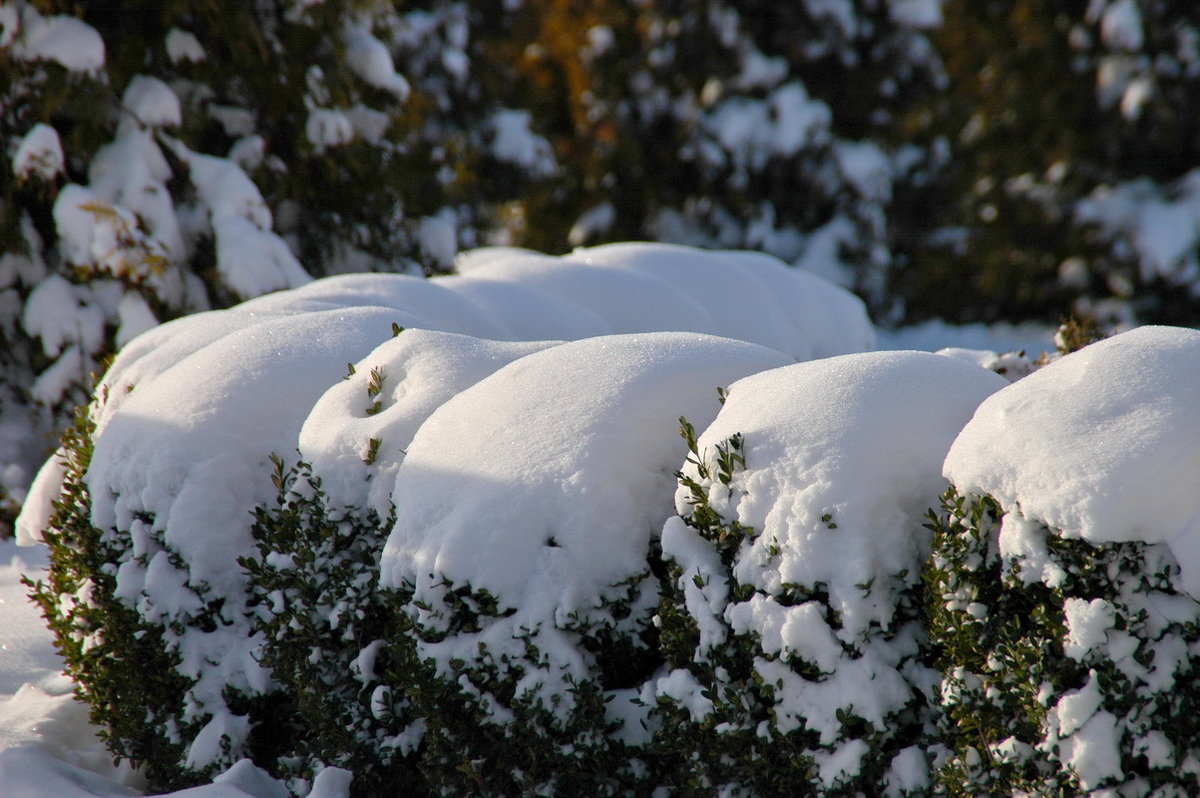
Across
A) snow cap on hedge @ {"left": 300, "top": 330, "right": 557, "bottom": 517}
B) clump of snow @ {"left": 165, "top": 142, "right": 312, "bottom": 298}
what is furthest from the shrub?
clump of snow @ {"left": 165, "top": 142, "right": 312, "bottom": 298}

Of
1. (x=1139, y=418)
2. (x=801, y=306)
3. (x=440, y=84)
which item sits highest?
(x=1139, y=418)

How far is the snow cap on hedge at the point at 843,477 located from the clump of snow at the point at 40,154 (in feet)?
17.8

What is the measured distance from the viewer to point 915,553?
2.41 m

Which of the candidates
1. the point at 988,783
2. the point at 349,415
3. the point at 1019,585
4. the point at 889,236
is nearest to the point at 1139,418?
the point at 1019,585

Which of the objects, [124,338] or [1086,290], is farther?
[1086,290]

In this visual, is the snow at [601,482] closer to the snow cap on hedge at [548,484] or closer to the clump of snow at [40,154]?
the snow cap on hedge at [548,484]

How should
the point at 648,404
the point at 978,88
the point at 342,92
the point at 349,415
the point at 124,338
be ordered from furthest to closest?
1. the point at 978,88
2. the point at 342,92
3. the point at 124,338
4. the point at 349,415
5. the point at 648,404

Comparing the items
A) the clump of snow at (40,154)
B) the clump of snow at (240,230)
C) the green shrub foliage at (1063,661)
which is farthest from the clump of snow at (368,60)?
the green shrub foliage at (1063,661)

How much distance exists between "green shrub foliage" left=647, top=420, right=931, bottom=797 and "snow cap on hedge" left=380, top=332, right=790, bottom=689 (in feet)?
0.57

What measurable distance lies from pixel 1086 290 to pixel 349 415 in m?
14.2

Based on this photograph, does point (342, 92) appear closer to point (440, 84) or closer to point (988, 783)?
point (988, 783)

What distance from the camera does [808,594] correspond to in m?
2.40

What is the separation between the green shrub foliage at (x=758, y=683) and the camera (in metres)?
2.36

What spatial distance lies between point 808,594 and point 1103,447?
691 millimetres
